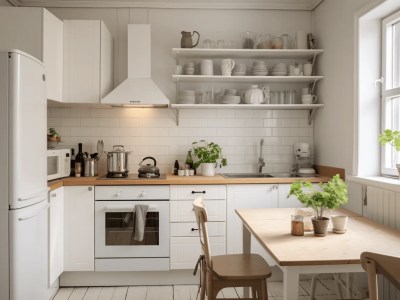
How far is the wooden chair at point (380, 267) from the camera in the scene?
1299 mm

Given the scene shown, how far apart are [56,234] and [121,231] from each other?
55 centimetres

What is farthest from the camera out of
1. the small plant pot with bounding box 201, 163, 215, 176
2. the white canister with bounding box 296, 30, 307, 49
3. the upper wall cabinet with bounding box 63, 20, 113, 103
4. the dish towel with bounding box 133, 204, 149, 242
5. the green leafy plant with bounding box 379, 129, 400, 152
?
the white canister with bounding box 296, 30, 307, 49

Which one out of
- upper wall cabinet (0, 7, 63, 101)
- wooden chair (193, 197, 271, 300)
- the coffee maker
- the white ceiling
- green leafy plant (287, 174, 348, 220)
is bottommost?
wooden chair (193, 197, 271, 300)

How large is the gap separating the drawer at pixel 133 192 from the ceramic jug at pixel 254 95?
4.03 feet

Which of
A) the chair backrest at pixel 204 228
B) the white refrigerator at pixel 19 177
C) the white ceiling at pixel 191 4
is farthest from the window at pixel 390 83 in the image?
the white refrigerator at pixel 19 177

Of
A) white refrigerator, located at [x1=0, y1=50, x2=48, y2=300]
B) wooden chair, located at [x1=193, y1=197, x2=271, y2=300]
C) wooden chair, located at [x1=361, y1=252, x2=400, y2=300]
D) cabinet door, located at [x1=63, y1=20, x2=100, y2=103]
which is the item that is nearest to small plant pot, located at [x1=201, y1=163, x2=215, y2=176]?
cabinet door, located at [x1=63, y1=20, x2=100, y2=103]

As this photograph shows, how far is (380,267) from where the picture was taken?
4.41 feet

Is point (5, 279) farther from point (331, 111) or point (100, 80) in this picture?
point (331, 111)

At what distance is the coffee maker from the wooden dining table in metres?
1.54

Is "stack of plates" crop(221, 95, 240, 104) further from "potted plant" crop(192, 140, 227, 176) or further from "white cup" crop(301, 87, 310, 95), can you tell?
"white cup" crop(301, 87, 310, 95)

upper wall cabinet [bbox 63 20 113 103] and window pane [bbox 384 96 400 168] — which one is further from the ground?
upper wall cabinet [bbox 63 20 113 103]

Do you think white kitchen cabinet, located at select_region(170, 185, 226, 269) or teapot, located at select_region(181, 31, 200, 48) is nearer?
white kitchen cabinet, located at select_region(170, 185, 226, 269)

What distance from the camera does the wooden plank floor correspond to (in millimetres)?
3324

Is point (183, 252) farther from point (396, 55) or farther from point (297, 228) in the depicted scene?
point (396, 55)
